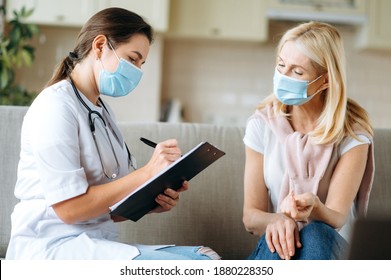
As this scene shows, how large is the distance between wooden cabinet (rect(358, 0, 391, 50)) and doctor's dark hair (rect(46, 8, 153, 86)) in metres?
2.78

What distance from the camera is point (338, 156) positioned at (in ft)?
5.55

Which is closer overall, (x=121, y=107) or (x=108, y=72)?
(x=108, y=72)

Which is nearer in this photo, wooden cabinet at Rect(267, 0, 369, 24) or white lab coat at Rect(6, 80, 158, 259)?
white lab coat at Rect(6, 80, 158, 259)

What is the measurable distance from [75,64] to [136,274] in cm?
50

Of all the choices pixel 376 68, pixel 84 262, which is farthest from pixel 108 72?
pixel 376 68

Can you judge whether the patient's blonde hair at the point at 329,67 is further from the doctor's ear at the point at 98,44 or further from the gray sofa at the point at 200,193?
the doctor's ear at the point at 98,44

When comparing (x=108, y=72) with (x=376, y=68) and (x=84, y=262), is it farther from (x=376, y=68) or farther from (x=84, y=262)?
(x=376, y=68)

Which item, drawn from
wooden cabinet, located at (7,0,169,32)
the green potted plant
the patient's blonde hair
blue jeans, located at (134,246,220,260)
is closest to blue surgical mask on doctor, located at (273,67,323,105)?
the patient's blonde hair

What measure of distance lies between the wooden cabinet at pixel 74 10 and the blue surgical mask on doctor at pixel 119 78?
221 cm

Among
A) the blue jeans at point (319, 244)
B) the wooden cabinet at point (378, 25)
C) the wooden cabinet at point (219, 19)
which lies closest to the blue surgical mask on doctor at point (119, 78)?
the blue jeans at point (319, 244)

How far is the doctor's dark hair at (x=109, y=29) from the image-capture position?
147cm

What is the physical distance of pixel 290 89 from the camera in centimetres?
170

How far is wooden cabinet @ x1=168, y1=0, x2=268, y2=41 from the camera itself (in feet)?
12.9

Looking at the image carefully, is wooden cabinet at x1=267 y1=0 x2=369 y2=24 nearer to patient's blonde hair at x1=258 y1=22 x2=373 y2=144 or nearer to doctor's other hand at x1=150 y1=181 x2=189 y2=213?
patient's blonde hair at x1=258 y1=22 x2=373 y2=144
